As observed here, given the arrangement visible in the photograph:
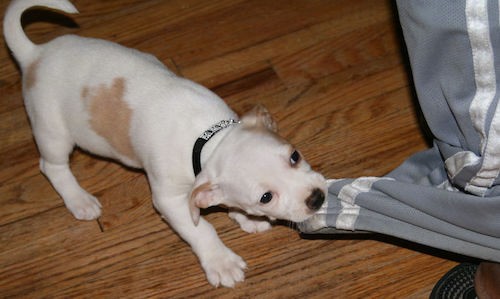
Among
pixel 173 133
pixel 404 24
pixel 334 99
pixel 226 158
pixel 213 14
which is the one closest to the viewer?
pixel 404 24

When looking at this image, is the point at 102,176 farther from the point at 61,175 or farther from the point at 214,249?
the point at 214,249

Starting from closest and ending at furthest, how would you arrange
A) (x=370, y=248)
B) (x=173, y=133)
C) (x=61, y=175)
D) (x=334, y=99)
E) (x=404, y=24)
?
(x=404, y=24) < (x=173, y=133) < (x=370, y=248) < (x=61, y=175) < (x=334, y=99)

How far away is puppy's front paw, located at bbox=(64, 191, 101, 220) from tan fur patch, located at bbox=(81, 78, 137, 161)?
374 millimetres

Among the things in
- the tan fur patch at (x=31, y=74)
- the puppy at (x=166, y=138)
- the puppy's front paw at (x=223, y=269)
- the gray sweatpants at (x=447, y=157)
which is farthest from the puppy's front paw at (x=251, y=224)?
the tan fur patch at (x=31, y=74)

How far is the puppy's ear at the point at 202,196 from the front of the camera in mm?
2318

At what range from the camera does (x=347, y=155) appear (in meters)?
2.94

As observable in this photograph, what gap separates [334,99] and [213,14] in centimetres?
84

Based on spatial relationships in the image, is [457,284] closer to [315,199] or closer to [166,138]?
[315,199]

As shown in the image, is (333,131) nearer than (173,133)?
No

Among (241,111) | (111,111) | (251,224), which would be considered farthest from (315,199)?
(241,111)

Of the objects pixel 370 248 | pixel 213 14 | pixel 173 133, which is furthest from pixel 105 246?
pixel 213 14

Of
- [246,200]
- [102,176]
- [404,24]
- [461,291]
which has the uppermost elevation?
[404,24]

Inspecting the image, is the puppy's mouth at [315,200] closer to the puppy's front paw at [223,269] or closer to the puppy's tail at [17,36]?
the puppy's front paw at [223,269]

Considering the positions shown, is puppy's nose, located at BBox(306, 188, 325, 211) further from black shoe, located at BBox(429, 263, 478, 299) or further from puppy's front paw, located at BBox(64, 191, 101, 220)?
puppy's front paw, located at BBox(64, 191, 101, 220)
